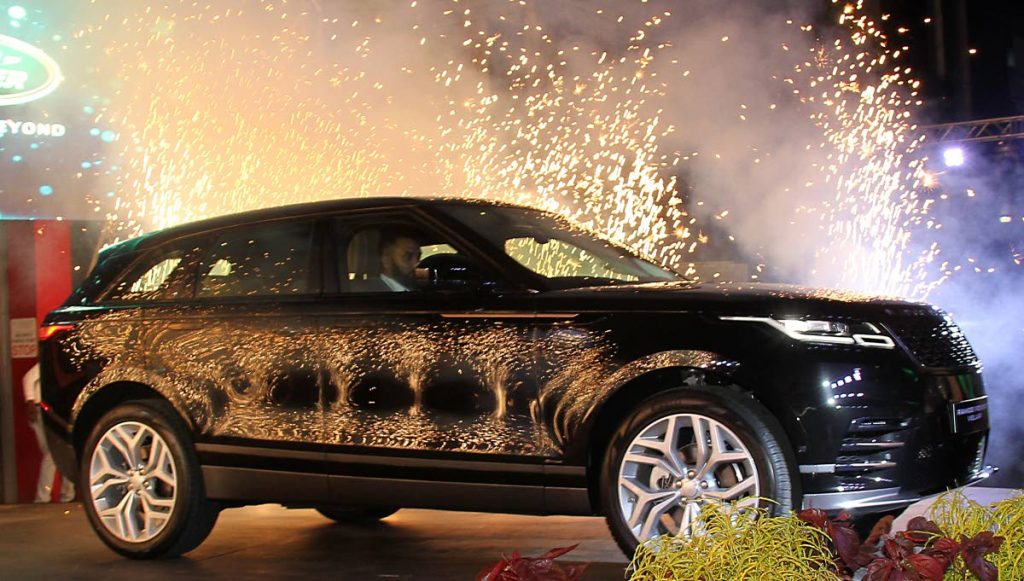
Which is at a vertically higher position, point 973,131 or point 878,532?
point 973,131

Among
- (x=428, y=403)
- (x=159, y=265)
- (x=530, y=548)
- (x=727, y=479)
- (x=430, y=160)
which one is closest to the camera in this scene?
(x=727, y=479)

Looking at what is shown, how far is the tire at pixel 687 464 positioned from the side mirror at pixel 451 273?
93 centimetres

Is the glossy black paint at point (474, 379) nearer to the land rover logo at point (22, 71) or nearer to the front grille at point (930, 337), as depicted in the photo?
the front grille at point (930, 337)

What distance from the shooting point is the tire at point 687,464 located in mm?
4629

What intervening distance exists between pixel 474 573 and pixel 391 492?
1.62 ft

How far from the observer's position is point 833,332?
468 centimetres

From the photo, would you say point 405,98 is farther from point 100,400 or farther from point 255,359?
point 255,359

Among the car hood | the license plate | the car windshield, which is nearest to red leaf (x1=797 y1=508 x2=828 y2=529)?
the car hood

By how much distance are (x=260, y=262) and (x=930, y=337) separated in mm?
3075

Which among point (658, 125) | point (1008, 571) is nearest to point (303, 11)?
point (658, 125)

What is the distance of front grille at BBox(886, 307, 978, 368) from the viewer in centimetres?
474

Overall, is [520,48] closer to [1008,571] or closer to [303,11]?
[303,11]

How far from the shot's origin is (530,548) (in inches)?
232

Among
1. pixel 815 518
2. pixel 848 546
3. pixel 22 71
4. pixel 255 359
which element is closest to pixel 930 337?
pixel 815 518
